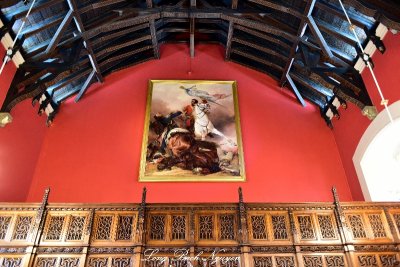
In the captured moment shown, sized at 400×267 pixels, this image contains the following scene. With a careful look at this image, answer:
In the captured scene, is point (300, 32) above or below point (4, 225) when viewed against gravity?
above

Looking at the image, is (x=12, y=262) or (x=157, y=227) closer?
(x=12, y=262)

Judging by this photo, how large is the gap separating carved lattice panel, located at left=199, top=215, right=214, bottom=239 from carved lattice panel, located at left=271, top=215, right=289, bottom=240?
3.50 feet

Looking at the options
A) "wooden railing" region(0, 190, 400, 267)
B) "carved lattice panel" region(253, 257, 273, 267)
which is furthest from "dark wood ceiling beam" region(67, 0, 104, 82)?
"carved lattice panel" region(253, 257, 273, 267)

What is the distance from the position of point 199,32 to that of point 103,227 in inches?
228

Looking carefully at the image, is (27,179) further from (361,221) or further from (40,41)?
(361,221)

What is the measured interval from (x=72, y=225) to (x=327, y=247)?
4345mm

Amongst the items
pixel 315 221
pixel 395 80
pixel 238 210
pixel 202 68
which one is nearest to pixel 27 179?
pixel 238 210

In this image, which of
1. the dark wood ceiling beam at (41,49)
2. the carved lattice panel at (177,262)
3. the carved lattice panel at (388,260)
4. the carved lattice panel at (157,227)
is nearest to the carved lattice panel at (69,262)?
the carved lattice panel at (157,227)

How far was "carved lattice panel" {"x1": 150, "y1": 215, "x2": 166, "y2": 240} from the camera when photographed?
6.12m

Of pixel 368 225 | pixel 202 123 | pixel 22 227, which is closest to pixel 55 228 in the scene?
pixel 22 227

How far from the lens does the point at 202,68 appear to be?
9.78 meters

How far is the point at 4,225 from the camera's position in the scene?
608 centimetres

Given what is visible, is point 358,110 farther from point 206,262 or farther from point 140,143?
point 140,143

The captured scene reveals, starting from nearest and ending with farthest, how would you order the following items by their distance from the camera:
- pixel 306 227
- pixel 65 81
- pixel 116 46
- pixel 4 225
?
pixel 4 225 < pixel 306 227 < pixel 65 81 < pixel 116 46
